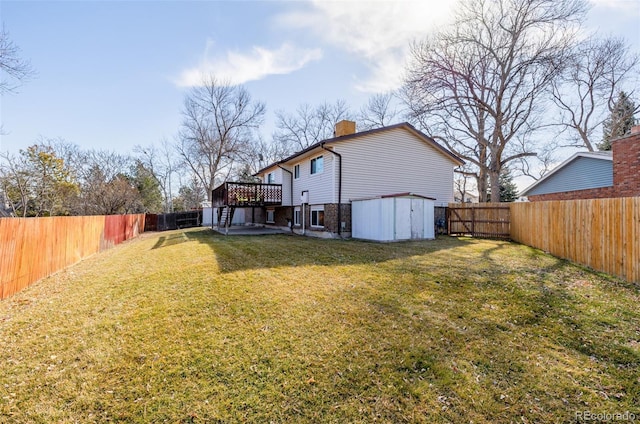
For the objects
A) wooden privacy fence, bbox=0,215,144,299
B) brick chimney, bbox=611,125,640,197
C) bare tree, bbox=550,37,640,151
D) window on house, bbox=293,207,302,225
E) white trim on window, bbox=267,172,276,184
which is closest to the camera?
wooden privacy fence, bbox=0,215,144,299

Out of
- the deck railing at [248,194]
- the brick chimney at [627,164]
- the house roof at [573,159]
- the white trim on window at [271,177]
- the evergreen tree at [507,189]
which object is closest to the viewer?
the brick chimney at [627,164]

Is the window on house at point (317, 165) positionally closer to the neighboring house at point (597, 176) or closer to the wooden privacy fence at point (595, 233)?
the wooden privacy fence at point (595, 233)

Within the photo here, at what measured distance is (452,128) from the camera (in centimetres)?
2216

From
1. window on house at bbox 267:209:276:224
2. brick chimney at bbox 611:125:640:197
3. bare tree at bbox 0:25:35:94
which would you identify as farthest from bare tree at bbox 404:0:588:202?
bare tree at bbox 0:25:35:94

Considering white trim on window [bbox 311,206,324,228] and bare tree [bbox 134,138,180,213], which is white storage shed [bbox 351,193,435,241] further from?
bare tree [bbox 134,138,180,213]

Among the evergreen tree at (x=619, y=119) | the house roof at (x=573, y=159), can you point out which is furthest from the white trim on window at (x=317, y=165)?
the evergreen tree at (x=619, y=119)

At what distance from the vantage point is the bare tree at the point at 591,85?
19.7 meters

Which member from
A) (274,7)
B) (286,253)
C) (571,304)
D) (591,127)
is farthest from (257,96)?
(571,304)

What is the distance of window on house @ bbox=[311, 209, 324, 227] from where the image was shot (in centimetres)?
1460

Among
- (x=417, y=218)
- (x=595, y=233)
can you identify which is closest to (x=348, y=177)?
(x=417, y=218)

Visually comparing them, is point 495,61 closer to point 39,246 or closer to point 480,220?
point 480,220

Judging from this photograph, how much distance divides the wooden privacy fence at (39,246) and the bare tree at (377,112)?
24.4m

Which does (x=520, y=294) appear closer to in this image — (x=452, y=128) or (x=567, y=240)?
(x=567, y=240)

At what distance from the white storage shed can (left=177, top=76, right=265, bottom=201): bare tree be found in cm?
2428
